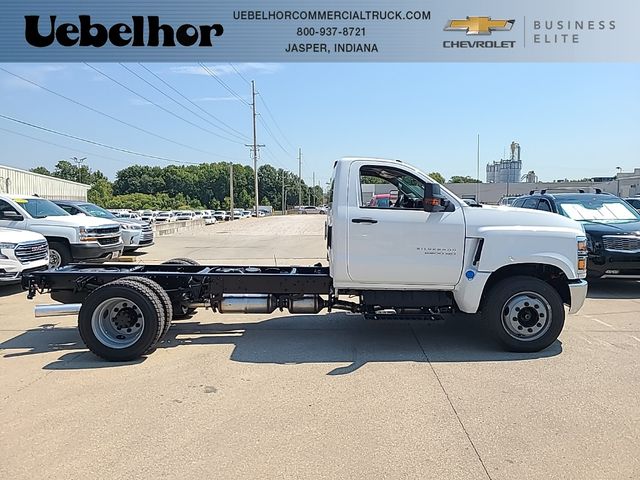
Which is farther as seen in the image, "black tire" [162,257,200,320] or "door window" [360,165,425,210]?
"black tire" [162,257,200,320]

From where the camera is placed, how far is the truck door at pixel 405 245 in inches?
241

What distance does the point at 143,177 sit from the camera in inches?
4518

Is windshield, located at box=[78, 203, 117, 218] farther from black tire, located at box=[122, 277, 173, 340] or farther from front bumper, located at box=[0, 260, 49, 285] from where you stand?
black tire, located at box=[122, 277, 173, 340]

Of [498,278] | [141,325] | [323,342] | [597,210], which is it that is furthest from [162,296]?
[597,210]

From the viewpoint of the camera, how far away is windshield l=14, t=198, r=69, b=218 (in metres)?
12.7

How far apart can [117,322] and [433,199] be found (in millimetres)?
3895

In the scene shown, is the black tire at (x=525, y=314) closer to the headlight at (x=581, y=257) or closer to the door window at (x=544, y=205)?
the headlight at (x=581, y=257)

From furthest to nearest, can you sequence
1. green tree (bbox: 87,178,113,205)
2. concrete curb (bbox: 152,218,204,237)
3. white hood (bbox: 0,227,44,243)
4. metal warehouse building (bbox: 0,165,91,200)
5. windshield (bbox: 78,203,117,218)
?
green tree (bbox: 87,178,113,205), metal warehouse building (bbox: 0,165,91,200), concrete curb (bbox: 152,218,204,237), windshield (bbox: 78,203,117,218), white hood (bbox: 0,227,44,243)

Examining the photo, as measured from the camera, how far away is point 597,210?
11164 millimetres

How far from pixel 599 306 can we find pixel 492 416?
5.49m

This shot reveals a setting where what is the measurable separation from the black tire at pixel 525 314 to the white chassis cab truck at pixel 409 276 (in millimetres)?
12

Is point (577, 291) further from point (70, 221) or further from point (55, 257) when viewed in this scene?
point (55, 257)

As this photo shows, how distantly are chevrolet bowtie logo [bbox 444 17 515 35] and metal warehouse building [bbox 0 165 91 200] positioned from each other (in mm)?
32749

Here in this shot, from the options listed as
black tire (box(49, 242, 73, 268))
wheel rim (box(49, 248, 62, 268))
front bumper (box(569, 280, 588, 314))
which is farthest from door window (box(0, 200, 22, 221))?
front bumper (box(569, 280, 588, 314))
